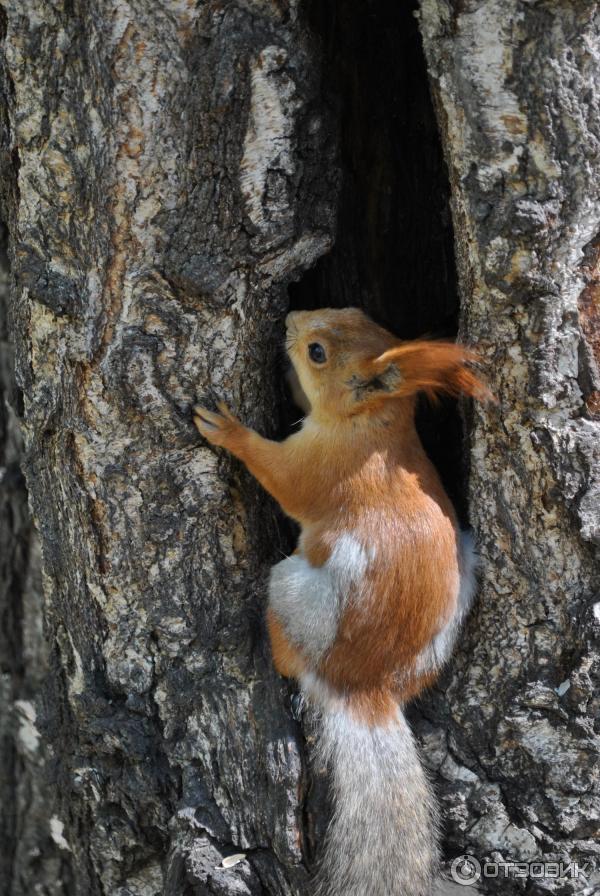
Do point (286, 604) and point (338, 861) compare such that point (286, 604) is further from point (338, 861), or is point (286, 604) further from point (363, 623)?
point (338, 861)

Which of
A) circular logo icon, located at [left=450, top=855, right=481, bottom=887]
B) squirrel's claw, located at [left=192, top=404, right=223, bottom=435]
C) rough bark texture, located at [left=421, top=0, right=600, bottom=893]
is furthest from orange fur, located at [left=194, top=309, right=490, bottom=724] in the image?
circular logo icon, located at [left=450, top=855, right=481, bottom=887]

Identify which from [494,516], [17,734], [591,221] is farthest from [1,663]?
[591,221]

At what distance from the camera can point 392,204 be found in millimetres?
2539

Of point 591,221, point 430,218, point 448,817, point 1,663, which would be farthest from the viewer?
point 1,663

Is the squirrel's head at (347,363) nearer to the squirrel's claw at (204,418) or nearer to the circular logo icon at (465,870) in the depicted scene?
the squirrel's claw at (204,418)

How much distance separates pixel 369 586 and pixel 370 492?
8.9 inches

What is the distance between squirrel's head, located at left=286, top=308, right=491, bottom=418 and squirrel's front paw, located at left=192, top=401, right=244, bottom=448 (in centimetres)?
31

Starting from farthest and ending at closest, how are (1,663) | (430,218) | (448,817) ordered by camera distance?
(1,663)
(430,218)
(448,817)

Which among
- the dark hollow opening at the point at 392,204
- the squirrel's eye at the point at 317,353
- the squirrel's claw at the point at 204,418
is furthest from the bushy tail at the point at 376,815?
the squirrel's eye at the point at 317,353

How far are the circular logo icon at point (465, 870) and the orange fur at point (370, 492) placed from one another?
1.13ft

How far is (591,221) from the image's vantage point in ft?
5.99

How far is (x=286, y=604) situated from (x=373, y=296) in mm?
916
